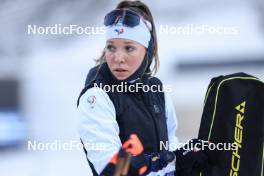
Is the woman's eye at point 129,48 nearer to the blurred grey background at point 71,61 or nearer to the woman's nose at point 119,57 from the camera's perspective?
the woman's nose at point 119,57

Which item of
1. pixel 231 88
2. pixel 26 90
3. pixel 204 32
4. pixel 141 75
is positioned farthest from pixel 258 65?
pixel 26 90

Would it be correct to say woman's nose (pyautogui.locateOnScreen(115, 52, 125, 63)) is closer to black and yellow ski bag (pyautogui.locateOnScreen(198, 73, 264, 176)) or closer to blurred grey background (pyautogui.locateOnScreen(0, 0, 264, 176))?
black and yellow ski bag (pyautogui.locateOnScreen(198, 73, 264, 176))

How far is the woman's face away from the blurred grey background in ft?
1.73

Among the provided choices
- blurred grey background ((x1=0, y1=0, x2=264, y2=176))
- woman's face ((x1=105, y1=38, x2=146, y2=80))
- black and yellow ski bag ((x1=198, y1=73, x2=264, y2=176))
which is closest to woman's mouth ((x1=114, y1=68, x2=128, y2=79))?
woman's face ((x1=105, y1=38, x2=146, y2=80))

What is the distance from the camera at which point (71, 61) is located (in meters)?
1.93

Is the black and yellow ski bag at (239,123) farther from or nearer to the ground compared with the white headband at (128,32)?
nearer to the ground

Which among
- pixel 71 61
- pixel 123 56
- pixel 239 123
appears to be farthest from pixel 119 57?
pixel 71 61

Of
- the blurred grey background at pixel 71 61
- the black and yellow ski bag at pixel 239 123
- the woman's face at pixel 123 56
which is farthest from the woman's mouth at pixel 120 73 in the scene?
the blurred grey background at pixel 71 61

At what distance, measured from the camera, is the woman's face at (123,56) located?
1.36 m

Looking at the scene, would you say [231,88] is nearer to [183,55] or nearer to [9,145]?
[183,55]

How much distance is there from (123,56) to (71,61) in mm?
602

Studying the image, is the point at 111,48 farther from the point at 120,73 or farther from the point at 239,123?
the point at 239,123

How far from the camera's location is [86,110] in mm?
1278

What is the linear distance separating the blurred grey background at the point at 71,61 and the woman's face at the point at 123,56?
20.8 inches
